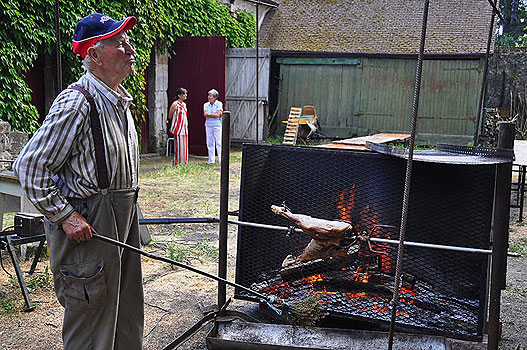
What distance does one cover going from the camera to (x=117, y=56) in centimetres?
296

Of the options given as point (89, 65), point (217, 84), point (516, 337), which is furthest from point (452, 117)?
point (89, 65)

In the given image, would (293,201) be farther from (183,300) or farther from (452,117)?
(452,117)

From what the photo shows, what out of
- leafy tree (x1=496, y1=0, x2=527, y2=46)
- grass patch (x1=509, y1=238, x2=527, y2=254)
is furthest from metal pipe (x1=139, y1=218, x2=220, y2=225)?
leafy tree (x1=496, y1=0, x2=527, y2=46)

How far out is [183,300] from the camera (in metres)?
4.73

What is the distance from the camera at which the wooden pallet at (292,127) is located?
1634 cm

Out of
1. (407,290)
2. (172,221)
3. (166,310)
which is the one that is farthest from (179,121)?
(407,290)

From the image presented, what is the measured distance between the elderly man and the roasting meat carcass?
107 centimetres

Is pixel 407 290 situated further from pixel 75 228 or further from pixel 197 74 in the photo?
pixel 197 74

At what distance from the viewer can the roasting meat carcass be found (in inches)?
138

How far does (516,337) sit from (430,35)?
1560 cm

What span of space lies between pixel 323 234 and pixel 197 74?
11.4 m

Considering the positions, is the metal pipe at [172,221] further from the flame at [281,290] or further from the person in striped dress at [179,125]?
the person in striped dress at [179,125]

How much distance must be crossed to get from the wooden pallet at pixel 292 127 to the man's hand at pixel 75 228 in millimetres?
13459

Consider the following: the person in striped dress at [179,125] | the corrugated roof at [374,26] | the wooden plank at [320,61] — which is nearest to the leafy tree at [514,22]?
the corrugated roof at [374,26]
